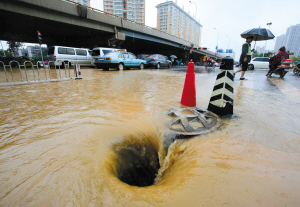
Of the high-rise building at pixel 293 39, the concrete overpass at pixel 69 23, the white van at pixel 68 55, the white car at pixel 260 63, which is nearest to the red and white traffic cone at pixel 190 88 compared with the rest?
the white van at pixel 68 55

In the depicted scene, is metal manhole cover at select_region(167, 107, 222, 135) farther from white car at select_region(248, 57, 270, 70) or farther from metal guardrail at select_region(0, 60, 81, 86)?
white car at select_region(248, 57, 270, 70)

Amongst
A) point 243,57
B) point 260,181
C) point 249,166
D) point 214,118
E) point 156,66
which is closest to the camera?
point 260,181

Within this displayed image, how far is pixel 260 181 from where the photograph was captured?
1.21 m

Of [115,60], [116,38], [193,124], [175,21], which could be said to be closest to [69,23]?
[116,38]

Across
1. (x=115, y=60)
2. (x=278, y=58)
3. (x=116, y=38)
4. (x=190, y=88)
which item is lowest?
(x=190, y=88)

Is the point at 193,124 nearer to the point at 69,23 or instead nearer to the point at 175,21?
the point at 69,23

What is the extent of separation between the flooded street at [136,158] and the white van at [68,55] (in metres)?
11.4

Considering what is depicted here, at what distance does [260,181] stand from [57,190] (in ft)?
5.30

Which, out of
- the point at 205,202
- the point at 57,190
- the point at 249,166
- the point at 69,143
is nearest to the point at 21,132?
the point at 69,143

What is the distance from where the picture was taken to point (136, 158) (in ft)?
5.84

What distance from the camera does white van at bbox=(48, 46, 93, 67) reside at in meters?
12.0

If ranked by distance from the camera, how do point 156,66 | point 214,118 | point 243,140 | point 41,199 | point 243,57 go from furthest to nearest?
point 156,66 → point 243,57 → point 214,118 → point 243,140 → point 41,199

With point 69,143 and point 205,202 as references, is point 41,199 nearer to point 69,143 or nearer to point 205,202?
point 69,143

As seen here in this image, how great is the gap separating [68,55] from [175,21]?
261 feet
